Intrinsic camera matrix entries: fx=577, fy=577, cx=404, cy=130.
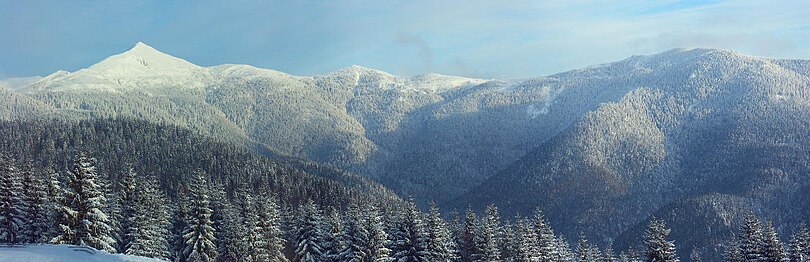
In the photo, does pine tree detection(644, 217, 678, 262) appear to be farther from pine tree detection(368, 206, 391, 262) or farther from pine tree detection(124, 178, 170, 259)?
pine tree detection(124, 178, 170, 259)

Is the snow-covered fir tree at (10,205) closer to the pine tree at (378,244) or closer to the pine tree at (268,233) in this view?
the pine tree at (268,233)

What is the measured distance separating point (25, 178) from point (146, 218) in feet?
38.6

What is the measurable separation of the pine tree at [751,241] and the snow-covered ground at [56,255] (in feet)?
Answer: 189

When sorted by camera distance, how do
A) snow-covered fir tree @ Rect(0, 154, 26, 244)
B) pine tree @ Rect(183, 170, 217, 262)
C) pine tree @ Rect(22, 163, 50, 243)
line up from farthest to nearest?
1. pine tree @ Rect(183, 170, 217, 262)
2. pine tree @ Rect(22, 163, 50, 243)
3. snow-covered fir tree @ Rect(0, 154, 26, 244)

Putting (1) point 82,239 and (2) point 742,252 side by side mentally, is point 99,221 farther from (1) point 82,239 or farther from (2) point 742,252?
(2) point 742,252

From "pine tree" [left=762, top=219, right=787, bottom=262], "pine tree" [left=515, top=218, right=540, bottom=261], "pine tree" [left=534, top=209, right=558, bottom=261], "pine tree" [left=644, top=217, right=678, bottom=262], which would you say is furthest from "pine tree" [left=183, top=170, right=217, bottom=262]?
"pine tree" [left=762, top=219, right=787, bottom=262]

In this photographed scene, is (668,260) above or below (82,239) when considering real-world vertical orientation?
below

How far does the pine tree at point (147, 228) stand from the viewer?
59.4 meters

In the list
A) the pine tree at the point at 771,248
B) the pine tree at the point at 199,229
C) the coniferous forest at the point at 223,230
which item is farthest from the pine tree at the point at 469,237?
the pine tree at the point at 199,229

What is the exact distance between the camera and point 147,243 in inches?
2372

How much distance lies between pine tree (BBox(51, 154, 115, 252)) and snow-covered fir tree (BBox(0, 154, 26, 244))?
8.35 m

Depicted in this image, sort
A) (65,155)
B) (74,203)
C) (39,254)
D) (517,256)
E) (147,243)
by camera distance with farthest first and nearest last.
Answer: (65,155), (517,256), (147,243), (74,203), (39,254)

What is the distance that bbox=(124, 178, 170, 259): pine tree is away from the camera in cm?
5944

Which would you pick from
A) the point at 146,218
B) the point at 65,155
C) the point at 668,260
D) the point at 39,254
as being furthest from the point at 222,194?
the point at 65,155
